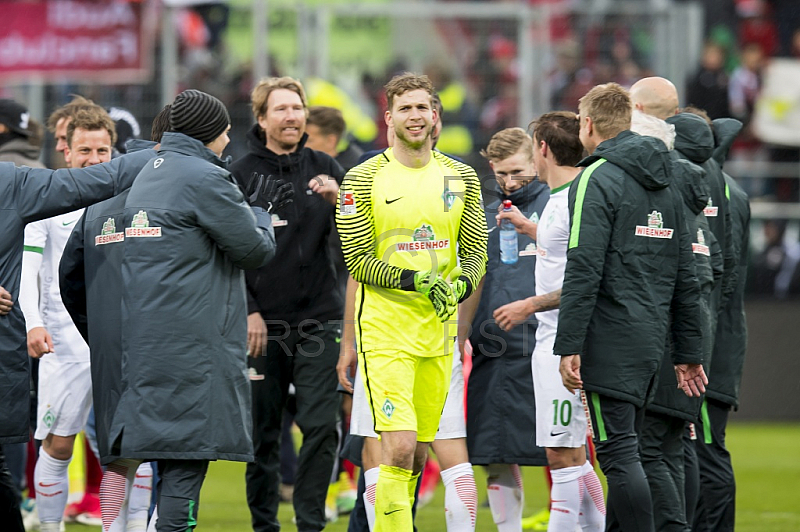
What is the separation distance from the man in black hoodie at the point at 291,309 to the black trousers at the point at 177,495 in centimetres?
165

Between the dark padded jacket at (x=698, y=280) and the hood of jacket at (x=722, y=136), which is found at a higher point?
the hood of jacket at (x=722, y=136)

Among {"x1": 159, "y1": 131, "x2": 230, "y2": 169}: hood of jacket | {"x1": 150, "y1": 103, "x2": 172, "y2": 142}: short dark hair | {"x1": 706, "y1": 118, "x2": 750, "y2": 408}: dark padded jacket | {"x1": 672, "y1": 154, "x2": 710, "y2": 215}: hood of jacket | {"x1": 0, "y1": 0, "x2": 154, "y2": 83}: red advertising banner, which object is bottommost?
{"x1": 706, "y1": 118, "x2": 750, "y2": 408}: dark padded jacket

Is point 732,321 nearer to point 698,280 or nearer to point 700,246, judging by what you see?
point 700,246

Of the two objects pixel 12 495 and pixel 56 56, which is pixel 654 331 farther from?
pixel 56 56

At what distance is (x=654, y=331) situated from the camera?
624 cm

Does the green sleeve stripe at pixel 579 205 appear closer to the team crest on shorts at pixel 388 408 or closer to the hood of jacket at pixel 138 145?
the team crest on shorts at pixel 388 408

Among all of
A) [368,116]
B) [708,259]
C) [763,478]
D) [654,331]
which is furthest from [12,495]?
[368,116]

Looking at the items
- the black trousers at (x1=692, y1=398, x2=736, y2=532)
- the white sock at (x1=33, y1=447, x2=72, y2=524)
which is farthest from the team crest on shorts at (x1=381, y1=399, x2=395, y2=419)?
the white sock at (x1=33, y1=447, x2=72, y2=524)

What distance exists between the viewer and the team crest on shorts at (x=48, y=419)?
753 centimetres

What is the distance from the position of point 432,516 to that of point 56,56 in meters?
6.45

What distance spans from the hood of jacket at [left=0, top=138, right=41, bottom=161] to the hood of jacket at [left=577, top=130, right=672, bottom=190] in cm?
411

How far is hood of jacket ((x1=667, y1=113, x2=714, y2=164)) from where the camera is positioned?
692cm

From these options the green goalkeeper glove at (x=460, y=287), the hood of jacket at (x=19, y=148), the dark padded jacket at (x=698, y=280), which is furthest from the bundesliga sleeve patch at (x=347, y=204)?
the hood of jacket at (x=19, y=148)

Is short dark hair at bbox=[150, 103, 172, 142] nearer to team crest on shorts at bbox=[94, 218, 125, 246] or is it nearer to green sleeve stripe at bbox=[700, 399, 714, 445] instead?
team crest on shorts at bbox=[94, 218, 125, 246]
